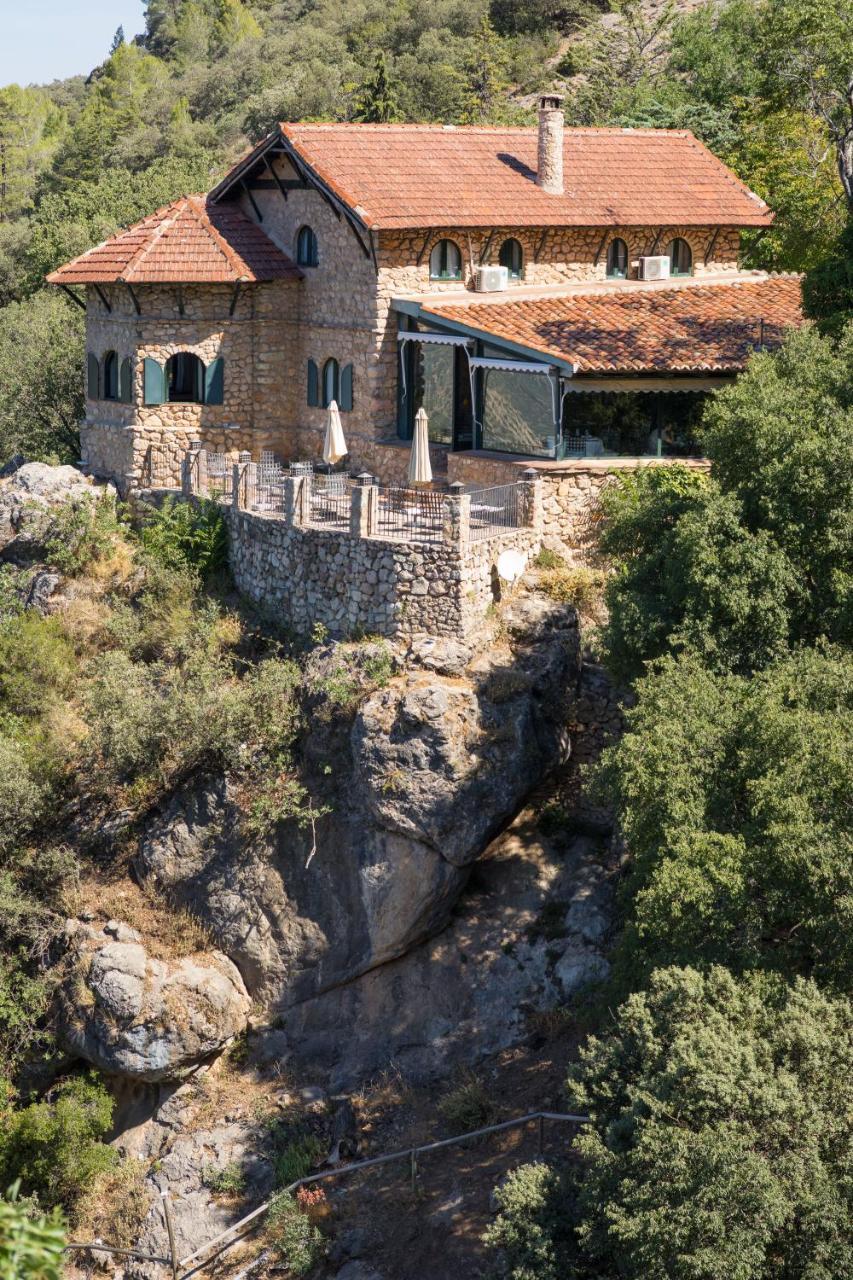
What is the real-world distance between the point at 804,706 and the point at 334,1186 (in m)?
10.5

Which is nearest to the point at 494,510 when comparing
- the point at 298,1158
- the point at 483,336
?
the point at 483,336

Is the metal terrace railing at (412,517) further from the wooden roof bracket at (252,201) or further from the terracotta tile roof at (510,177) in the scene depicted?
the wooden roof bracket at (252,201)

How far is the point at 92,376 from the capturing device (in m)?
34.2

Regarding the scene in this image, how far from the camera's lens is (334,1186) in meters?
24.5

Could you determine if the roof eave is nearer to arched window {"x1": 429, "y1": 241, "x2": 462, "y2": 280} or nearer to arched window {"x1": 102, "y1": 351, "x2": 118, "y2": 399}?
arched window {"x1": 429, "y1": 241, "x2": 462, "y2": 280}

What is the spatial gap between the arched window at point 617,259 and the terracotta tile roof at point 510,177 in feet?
2.23

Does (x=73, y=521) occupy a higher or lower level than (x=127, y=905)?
higher

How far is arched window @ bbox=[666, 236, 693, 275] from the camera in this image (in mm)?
36438

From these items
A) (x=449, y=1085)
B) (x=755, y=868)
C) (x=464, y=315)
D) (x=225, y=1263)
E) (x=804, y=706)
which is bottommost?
(x=225, y=1263)

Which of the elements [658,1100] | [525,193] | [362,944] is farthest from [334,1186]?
[525,193]

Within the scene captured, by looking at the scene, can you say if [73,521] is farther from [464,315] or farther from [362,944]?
[362,944]

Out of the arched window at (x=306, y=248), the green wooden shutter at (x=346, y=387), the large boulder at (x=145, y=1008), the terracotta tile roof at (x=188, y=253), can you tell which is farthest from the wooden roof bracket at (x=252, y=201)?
the large boulder at (x=145, y=1008)

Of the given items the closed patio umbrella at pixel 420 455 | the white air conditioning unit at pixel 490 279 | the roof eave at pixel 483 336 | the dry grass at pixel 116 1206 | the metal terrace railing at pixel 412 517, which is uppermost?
the white air conditioning unit at pixel 490 279

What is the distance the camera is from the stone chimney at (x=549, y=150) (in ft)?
114
